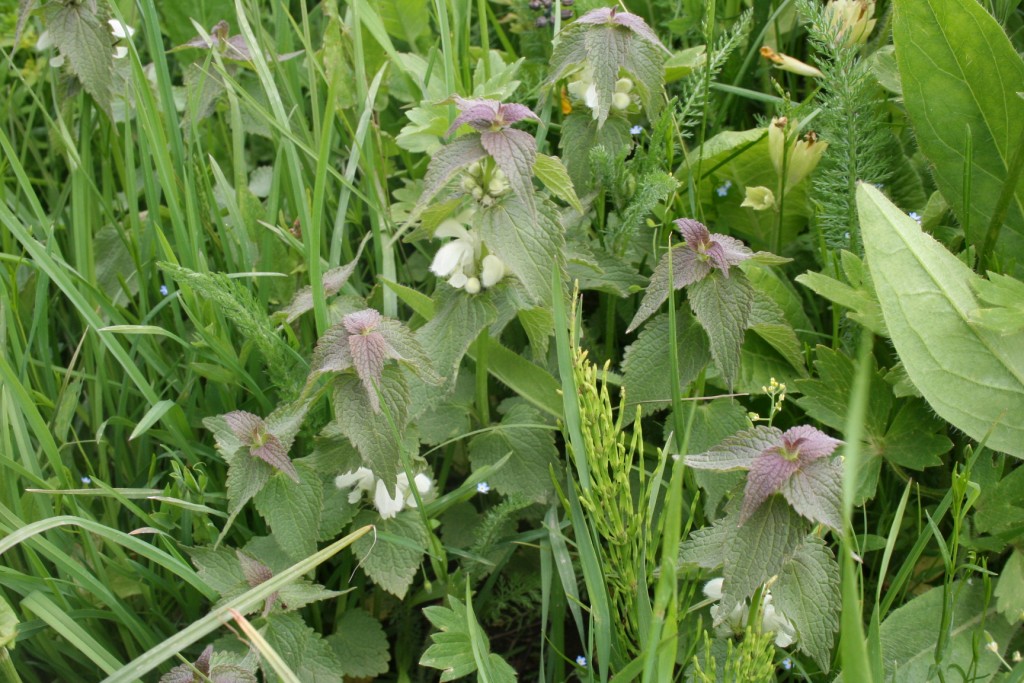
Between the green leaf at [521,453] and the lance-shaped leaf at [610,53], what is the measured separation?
1.60 ft

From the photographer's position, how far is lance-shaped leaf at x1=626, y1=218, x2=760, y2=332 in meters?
1.33

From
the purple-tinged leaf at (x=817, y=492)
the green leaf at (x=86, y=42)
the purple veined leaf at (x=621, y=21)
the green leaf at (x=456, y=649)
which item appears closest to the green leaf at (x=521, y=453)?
the green leaf at (x=456, y=649)

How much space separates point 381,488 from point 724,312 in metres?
0.55

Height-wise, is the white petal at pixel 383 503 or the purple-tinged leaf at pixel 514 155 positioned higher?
the purple-tinged leaf at pixel 514 155

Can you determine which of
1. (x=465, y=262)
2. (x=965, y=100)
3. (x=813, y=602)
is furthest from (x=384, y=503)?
(x=965, y=100)

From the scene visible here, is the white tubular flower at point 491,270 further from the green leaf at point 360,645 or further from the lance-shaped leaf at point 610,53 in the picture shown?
the green leaf at point 360,645

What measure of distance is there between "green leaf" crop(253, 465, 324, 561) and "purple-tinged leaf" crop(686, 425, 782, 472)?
21.0 inches

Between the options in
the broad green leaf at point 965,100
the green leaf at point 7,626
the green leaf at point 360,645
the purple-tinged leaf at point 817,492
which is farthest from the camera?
the broad green leaf at point 965,100

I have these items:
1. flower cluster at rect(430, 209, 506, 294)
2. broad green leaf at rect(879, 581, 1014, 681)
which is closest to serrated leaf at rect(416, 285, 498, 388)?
flower cluster at rect(430, 209, 506, 294)

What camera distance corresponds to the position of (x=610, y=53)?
147 centimetres

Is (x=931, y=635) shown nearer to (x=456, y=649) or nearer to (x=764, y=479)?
(x=764, y=479)

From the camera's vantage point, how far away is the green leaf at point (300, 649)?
1.27 meters

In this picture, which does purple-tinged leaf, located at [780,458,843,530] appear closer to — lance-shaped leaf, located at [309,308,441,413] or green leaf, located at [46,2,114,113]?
lance-shaped leaf, located at [309,308,441,413]

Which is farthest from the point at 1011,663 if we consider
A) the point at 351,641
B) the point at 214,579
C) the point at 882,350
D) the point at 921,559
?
the point at 214,579
